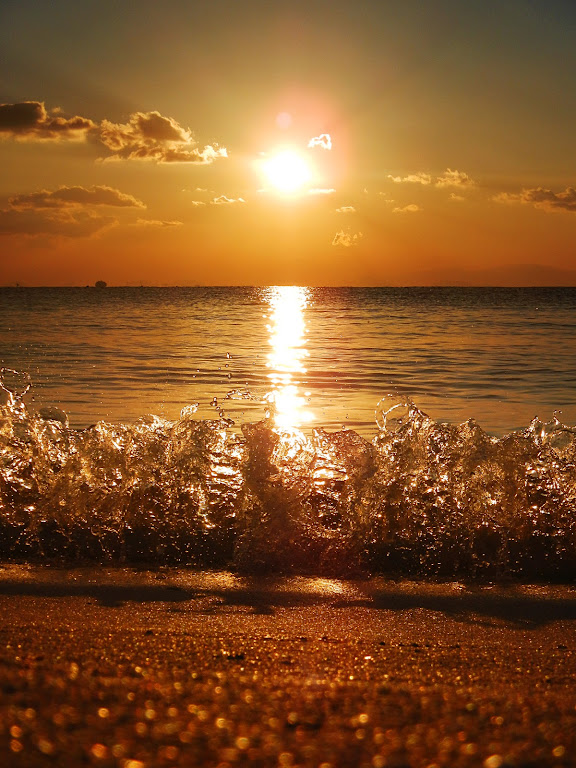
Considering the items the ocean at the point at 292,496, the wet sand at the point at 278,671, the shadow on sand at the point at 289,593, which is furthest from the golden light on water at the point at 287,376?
the wet sand at the point at 278,671

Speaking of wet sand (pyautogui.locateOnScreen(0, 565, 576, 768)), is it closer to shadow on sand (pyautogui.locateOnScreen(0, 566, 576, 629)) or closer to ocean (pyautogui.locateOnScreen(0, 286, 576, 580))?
shadow on sand (pyautogui.locateOnScreen(0, 566, 576, 629))

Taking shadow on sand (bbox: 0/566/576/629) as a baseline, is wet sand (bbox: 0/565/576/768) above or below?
above

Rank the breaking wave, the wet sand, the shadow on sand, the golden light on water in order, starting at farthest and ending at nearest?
1. the golden light on water
2. the breaking wave
3. the shadow on sand
4. the wet sand

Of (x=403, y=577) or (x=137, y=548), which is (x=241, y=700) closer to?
(x=403, y=577)

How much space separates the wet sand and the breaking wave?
383 millimetres

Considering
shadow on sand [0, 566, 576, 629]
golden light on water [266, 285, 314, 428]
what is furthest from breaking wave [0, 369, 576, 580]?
golden light on water [266, 285, 314, 428]

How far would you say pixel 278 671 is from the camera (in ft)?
8.32

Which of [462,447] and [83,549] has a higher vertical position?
[462,447]

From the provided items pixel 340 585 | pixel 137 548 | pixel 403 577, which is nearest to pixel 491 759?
pixel 340 585

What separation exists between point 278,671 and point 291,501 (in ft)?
9.46

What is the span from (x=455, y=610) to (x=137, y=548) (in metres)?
2.05

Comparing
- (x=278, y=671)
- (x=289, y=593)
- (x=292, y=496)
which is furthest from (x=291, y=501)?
(x=278, y=671)

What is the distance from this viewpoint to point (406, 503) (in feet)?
18.3

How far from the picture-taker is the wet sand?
1508 mm
